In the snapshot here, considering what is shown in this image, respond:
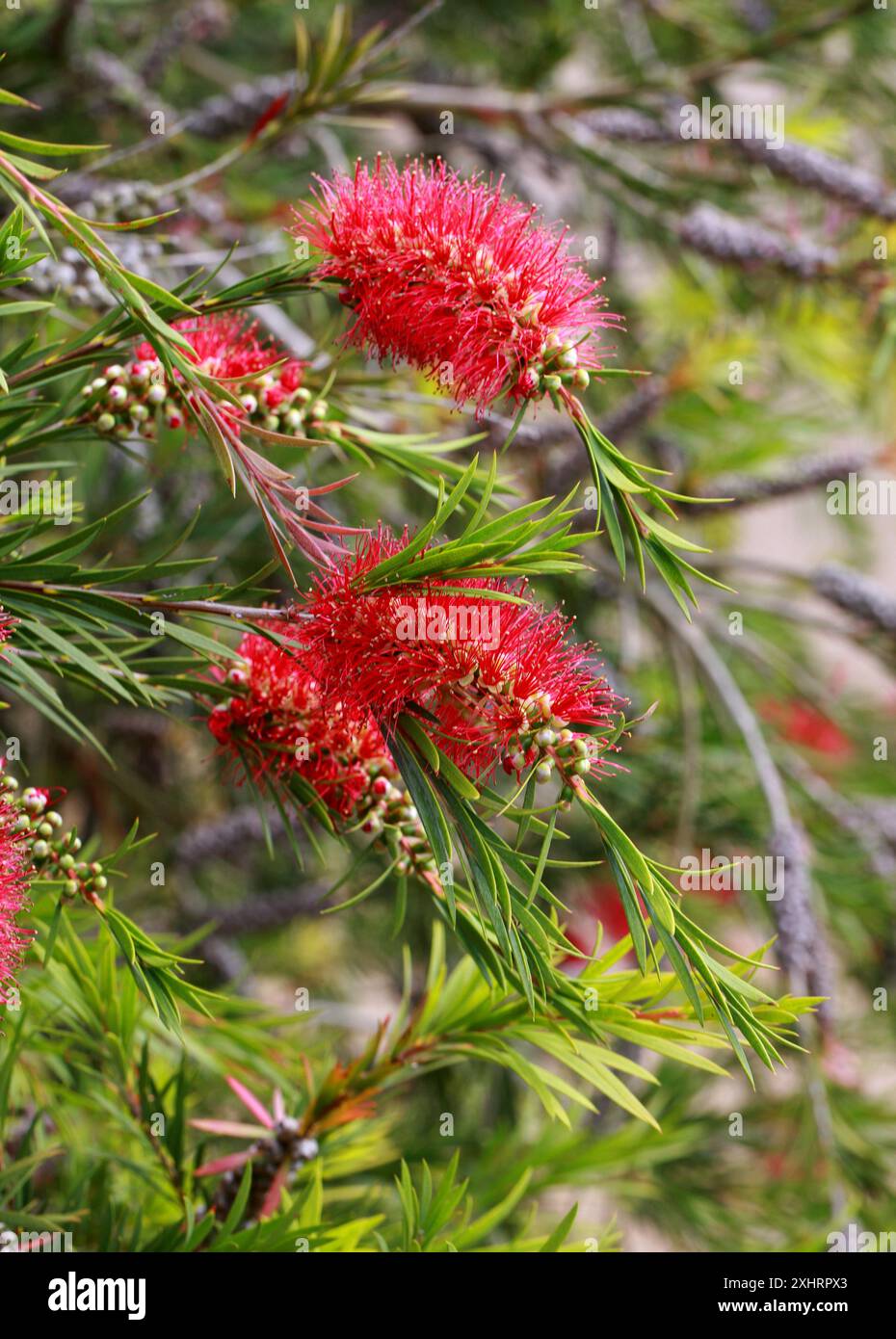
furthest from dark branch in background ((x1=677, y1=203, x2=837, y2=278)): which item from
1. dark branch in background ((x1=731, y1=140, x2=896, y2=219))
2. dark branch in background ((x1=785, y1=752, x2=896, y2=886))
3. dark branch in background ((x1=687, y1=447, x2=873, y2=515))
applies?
dark branch in background ((x1=785, y1=752, x2=896, y2=886))

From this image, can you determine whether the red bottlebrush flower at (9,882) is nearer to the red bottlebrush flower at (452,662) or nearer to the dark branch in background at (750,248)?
the red bottlebrush flower at (452,662)

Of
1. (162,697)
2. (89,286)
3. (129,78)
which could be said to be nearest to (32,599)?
(162,697)

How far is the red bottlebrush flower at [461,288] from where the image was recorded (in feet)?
0.90

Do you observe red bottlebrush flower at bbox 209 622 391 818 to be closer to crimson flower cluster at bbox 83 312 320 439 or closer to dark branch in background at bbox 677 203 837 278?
crimson flower cluster at bbox 83 312 320 439

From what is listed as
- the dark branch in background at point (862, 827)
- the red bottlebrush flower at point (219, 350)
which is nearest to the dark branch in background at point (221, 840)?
the dark branch in background at point (862, 827)

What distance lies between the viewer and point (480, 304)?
10.9 inches

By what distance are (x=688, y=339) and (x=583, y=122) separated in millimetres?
184

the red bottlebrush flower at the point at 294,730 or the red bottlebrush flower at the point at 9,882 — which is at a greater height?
the red bottlebrush flower at the point at 294,730

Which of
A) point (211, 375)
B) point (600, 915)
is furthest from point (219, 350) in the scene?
point (600, 915)

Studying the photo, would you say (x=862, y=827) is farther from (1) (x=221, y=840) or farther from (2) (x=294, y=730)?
(2) (x=294, y=730)

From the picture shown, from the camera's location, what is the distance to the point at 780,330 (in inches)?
36.3

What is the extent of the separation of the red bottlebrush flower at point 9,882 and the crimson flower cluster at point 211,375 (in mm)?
95

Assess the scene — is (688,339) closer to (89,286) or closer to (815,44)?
(815,44)

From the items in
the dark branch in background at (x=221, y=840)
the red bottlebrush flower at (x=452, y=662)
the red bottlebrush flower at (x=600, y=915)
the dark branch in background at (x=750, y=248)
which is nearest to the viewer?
the red bottlebrush flower at (x=452, y=662)
